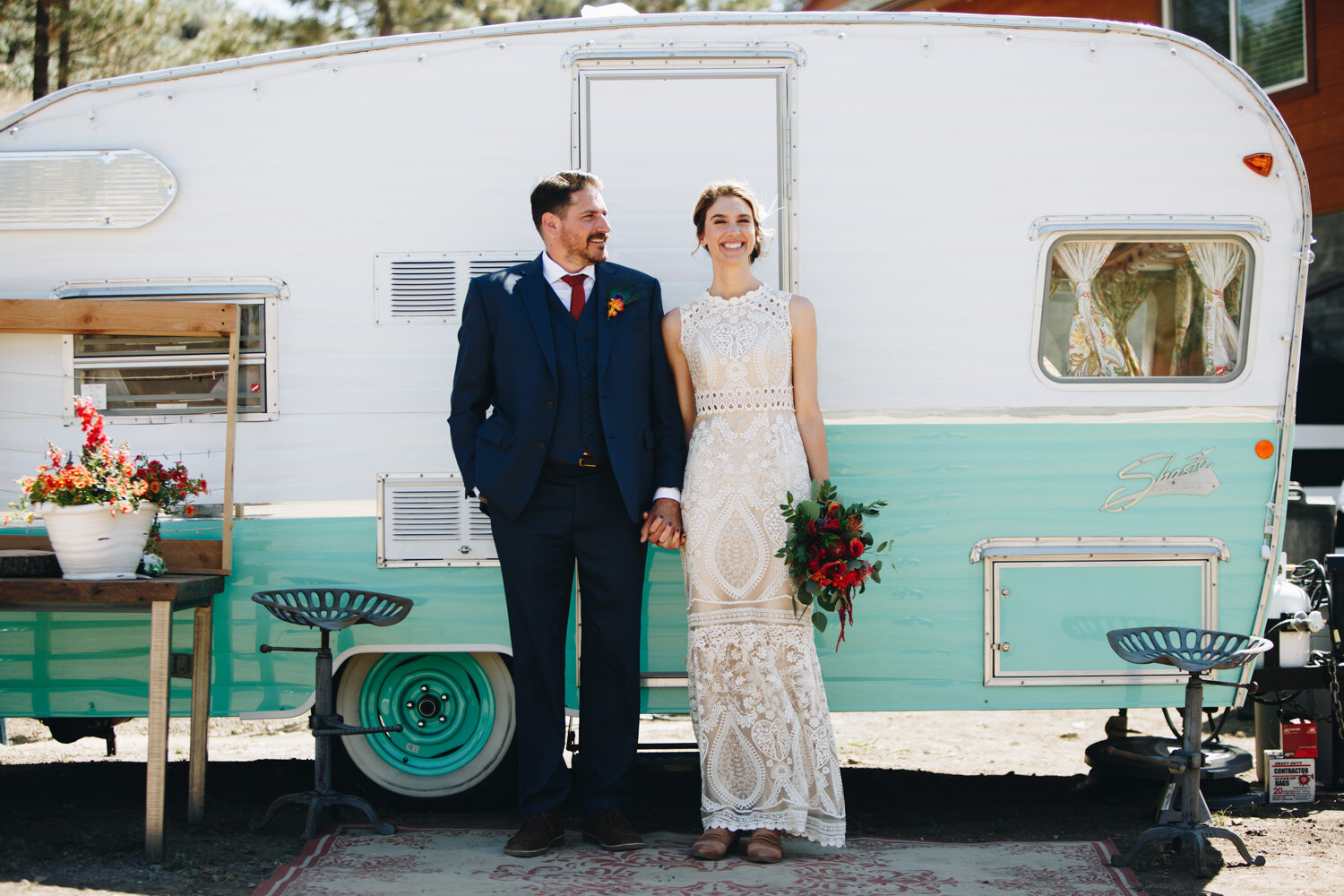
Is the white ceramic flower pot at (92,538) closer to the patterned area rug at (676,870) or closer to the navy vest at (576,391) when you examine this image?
the patterned area rug at (676,870)

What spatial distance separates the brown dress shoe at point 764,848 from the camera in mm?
3842

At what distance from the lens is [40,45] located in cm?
955

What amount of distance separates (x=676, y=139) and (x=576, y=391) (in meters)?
1.16

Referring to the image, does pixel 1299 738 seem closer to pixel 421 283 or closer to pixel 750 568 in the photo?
pixel 750 568

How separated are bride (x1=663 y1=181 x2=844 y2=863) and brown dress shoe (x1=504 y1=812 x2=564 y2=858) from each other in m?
0.51

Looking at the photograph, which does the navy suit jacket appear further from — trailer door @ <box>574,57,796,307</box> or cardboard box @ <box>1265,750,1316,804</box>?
cardboard box @ <box>1265,750,1316,804</box>

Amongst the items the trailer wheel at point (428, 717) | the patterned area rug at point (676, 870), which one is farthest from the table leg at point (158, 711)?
the trailer wheel at point (428, 717)

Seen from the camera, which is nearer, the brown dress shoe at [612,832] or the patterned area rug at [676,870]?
the patterned area rug at [676,870]

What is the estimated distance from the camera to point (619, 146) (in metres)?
4.45

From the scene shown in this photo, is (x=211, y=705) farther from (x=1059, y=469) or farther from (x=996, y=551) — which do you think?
(x=1059, y=469)

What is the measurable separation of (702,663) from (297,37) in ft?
30.7

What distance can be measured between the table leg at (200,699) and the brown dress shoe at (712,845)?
5.97 feet

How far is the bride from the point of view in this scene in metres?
3.94

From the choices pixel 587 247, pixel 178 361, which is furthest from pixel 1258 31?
pixel 178 361
